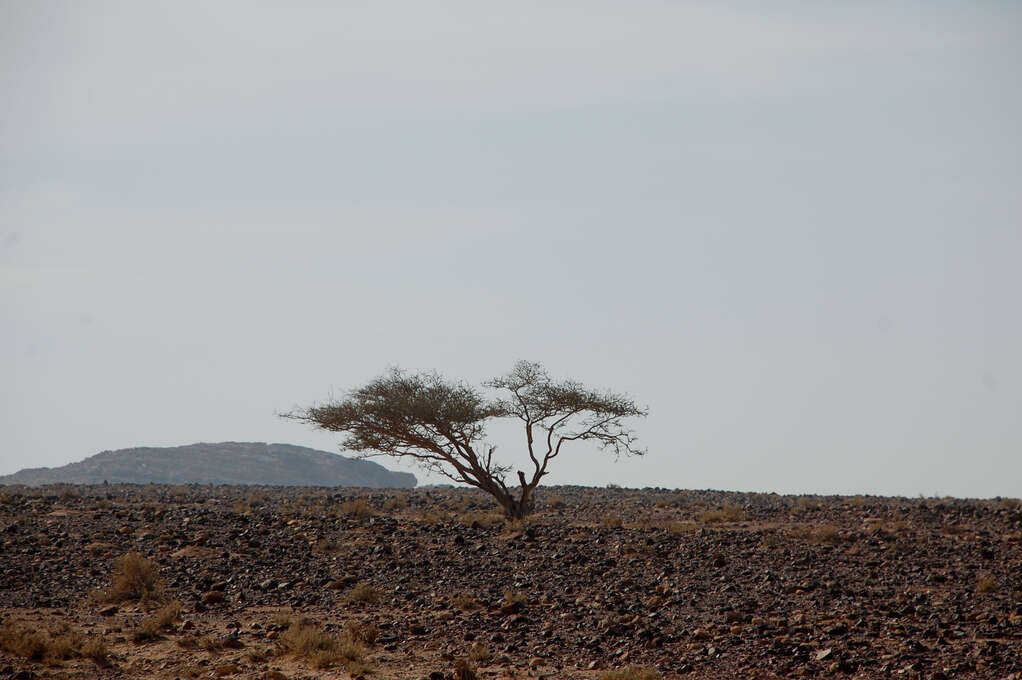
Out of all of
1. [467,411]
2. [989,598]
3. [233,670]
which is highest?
[467,411]

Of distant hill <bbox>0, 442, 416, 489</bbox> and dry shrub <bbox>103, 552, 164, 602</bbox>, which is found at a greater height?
distant hill <bbox>0, 442, 416, 489</bbox>

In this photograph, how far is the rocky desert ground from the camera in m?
16.4

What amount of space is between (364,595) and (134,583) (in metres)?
4.67

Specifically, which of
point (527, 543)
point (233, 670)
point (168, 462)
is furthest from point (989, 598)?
point (168, 462)

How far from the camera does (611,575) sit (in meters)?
22.1

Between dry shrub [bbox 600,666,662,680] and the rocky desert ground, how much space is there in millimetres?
50

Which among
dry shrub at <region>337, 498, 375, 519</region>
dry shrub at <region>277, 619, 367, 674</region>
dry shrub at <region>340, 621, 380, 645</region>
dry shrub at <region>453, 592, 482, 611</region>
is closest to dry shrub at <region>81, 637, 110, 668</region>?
dry shrub at <region>277, 619, 367, 674</region>

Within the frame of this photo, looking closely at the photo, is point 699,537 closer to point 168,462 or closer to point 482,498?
point 482,498

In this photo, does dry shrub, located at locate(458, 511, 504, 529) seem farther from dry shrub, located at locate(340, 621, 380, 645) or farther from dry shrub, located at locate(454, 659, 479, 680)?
dry shrub, located at locate(454, 659, 479, 680)

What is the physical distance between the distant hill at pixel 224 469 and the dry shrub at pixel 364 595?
83.9 meters

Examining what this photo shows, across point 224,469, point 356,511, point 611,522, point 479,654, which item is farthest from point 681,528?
point 224,469

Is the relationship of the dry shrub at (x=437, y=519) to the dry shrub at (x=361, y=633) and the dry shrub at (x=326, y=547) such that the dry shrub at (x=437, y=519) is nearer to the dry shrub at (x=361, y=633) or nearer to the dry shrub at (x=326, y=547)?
the dry shrub at (x=326, y=547)

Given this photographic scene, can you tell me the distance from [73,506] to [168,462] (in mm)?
85810

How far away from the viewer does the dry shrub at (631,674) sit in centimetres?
1503
